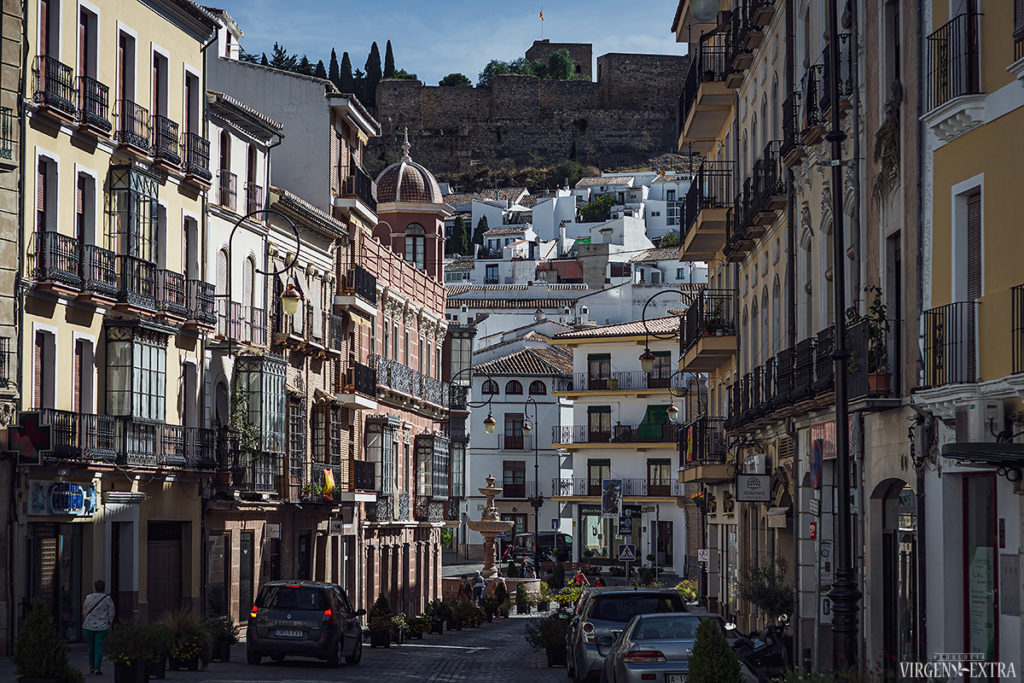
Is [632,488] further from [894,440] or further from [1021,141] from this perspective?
[1021,141]

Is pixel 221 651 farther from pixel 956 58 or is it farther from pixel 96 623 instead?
pixel 956 58

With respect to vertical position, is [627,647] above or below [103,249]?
below

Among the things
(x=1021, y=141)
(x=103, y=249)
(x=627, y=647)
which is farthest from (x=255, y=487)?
(x=1021, y=141)

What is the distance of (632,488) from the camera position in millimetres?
86188

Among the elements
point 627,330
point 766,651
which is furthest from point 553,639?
point 627,330

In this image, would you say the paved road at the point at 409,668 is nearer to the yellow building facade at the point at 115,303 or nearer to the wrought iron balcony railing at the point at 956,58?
the yellow building facade at the point at 115,303

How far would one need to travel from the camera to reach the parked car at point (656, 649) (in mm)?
20359

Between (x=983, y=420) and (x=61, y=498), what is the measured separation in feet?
62.7

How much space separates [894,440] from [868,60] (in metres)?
5.07

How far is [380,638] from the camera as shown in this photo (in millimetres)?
38562

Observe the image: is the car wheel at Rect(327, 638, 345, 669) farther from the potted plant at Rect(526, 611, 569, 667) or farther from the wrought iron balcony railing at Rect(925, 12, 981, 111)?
the wrought iron balcony railing at Rect(925, 12, 981, 111)

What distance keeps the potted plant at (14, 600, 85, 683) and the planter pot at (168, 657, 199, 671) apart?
6200mm

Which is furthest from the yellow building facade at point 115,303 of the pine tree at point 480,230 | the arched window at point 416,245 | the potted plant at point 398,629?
the pine tree at point 480,230

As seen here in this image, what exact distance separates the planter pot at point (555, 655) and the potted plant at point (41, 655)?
537 inches
